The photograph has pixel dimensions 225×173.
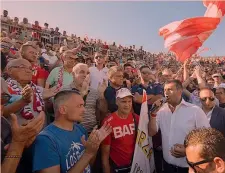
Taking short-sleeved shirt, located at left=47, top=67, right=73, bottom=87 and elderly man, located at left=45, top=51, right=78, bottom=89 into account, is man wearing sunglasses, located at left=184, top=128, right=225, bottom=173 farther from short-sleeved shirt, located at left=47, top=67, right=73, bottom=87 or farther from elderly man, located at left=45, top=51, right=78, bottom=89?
short-sleeved shirt, located at left=47, top=67, right=73, bottom=87

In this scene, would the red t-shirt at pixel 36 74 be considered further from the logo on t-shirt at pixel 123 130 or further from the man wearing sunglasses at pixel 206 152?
the man wearing sunglasses at pixel 206 152

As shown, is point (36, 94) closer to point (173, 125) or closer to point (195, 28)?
point (173, 125)

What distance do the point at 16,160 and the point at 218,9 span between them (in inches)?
282

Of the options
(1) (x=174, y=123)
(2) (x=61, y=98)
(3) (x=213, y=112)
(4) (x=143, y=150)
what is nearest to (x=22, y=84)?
(2) (x=61, y=98)

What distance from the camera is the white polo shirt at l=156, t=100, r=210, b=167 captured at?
11.6 ft

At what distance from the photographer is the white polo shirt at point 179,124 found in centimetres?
355

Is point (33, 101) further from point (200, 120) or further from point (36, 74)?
point (200, 120)

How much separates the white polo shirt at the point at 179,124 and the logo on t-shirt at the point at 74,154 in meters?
1.54

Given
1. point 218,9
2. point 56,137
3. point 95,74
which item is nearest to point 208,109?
point 95,74

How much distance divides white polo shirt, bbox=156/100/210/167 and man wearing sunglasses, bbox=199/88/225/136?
73cm

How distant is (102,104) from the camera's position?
4309mm

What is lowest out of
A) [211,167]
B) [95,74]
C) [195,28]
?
[211,167]

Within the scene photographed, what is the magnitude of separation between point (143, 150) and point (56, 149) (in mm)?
1600

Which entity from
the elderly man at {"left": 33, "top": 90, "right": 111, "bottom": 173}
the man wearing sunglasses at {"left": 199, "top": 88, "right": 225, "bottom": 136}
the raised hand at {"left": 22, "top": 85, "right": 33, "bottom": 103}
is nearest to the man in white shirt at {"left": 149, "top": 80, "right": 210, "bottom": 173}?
the man wearing sunglasses at {"left": 199, "top": 88, "right": 225, "bottom": 136}
